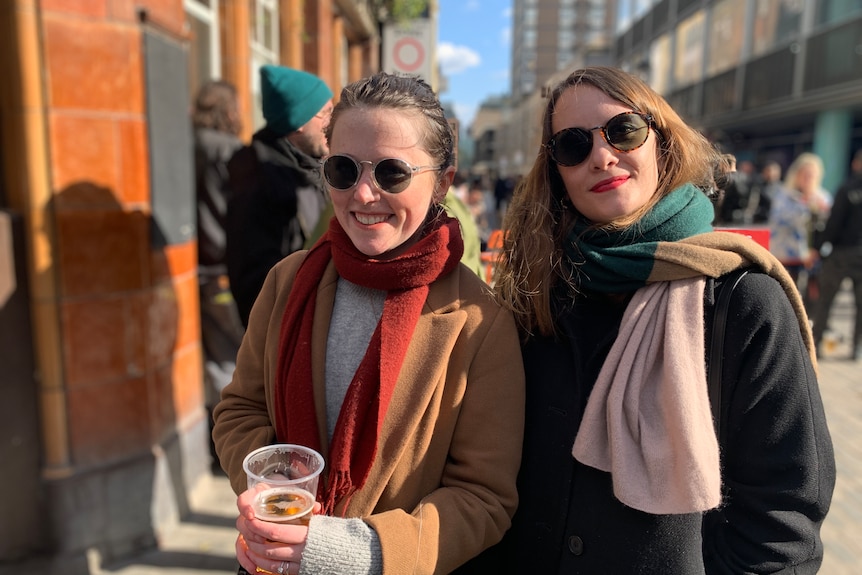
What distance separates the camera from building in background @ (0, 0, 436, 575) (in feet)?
8.93

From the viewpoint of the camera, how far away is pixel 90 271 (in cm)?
289

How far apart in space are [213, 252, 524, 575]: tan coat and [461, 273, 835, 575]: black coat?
0.09 metres

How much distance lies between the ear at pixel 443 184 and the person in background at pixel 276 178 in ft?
3.62

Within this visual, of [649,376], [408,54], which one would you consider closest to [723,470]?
[649,376]

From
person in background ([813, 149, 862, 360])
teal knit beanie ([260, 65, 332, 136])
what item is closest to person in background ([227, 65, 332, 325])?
teal knit beanie ([260, 65, 332, 136])

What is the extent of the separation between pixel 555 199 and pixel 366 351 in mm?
622

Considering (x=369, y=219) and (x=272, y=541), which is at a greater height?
(x=369, y=219)

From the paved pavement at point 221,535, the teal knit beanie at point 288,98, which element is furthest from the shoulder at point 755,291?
the paved pavement at point 221,535

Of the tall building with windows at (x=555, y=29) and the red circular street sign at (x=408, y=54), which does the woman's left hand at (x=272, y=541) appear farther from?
the tall building with windows at (x=555, y=29)

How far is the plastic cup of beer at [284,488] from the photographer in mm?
1253

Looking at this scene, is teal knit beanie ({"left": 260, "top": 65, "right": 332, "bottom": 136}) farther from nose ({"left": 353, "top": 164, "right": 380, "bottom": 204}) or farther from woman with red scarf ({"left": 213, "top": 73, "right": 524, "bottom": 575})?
nose ({"left": 353, "top": 164, "right": 380, "bottom": 204})

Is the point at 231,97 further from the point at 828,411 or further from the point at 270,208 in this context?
the point at 828,411

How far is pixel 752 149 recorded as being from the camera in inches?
926

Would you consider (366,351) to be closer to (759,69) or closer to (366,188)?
(366,188)
